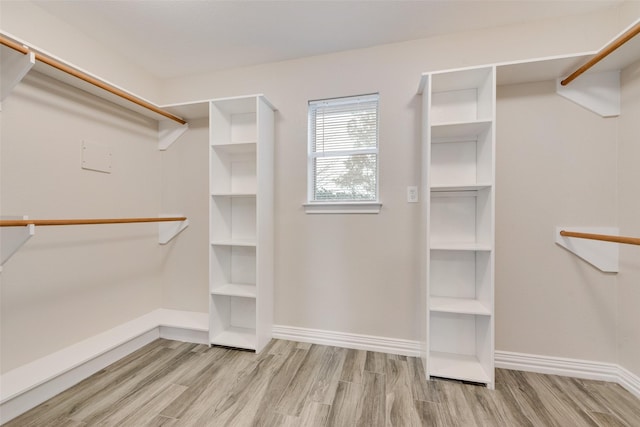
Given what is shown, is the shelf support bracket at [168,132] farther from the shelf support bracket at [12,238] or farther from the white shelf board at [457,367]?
the white shelf board at [457,367]

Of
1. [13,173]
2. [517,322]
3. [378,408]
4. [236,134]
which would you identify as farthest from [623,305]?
[13,173]

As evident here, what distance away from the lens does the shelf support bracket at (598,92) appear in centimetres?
165

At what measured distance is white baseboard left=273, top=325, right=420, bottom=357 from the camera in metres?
1.99

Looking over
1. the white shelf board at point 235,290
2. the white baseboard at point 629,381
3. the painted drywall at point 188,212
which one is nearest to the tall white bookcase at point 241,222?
the white shelf board at point 235,290

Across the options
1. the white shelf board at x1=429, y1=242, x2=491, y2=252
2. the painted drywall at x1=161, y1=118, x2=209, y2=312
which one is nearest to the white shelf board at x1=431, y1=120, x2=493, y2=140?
the white shelf board at x1=429, y1=242, x2=491, y2=252

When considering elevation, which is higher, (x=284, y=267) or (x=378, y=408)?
(x=284, y=267)

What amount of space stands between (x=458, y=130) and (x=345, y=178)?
2.91 ft

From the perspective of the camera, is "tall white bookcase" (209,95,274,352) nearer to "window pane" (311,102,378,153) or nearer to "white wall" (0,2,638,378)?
"white wall" (0,2,638,378)

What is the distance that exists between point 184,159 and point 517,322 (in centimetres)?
304

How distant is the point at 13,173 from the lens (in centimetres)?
154

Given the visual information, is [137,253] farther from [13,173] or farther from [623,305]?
[623,305]

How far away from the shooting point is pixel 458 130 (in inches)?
69.1

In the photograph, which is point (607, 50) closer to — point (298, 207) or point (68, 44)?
point (298, 207)

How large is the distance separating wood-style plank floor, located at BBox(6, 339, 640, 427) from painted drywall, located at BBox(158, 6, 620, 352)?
0.28 metres
